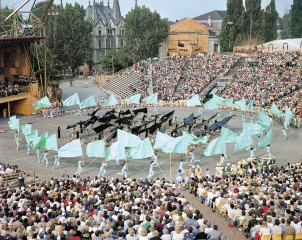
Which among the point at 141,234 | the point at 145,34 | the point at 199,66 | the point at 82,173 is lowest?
the point at 82,173

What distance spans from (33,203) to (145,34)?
6169cm

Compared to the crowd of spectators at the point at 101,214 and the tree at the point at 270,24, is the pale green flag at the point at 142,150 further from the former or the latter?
the tree at the point at 270,24

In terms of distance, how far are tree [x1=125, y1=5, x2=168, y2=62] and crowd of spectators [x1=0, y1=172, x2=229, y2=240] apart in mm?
58165

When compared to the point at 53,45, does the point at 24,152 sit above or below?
below

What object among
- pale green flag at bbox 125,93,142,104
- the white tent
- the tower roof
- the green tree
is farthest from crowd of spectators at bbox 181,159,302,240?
the tower roof

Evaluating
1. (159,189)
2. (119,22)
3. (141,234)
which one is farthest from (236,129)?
(119,22)

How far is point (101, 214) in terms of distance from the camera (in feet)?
44.9

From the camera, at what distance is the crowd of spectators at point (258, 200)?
13128 millimetres

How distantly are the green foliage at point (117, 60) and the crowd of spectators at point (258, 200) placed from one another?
55.9 metres

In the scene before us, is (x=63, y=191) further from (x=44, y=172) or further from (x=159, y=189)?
(x=44, y=172)

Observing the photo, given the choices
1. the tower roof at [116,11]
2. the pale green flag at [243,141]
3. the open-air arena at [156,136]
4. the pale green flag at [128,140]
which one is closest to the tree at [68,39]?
the open-air arena at [156,136]

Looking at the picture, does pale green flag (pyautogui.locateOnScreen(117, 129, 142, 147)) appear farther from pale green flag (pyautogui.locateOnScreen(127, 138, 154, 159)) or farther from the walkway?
the walkway

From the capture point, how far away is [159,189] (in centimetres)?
1733

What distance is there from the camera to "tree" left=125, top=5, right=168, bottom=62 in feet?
243
